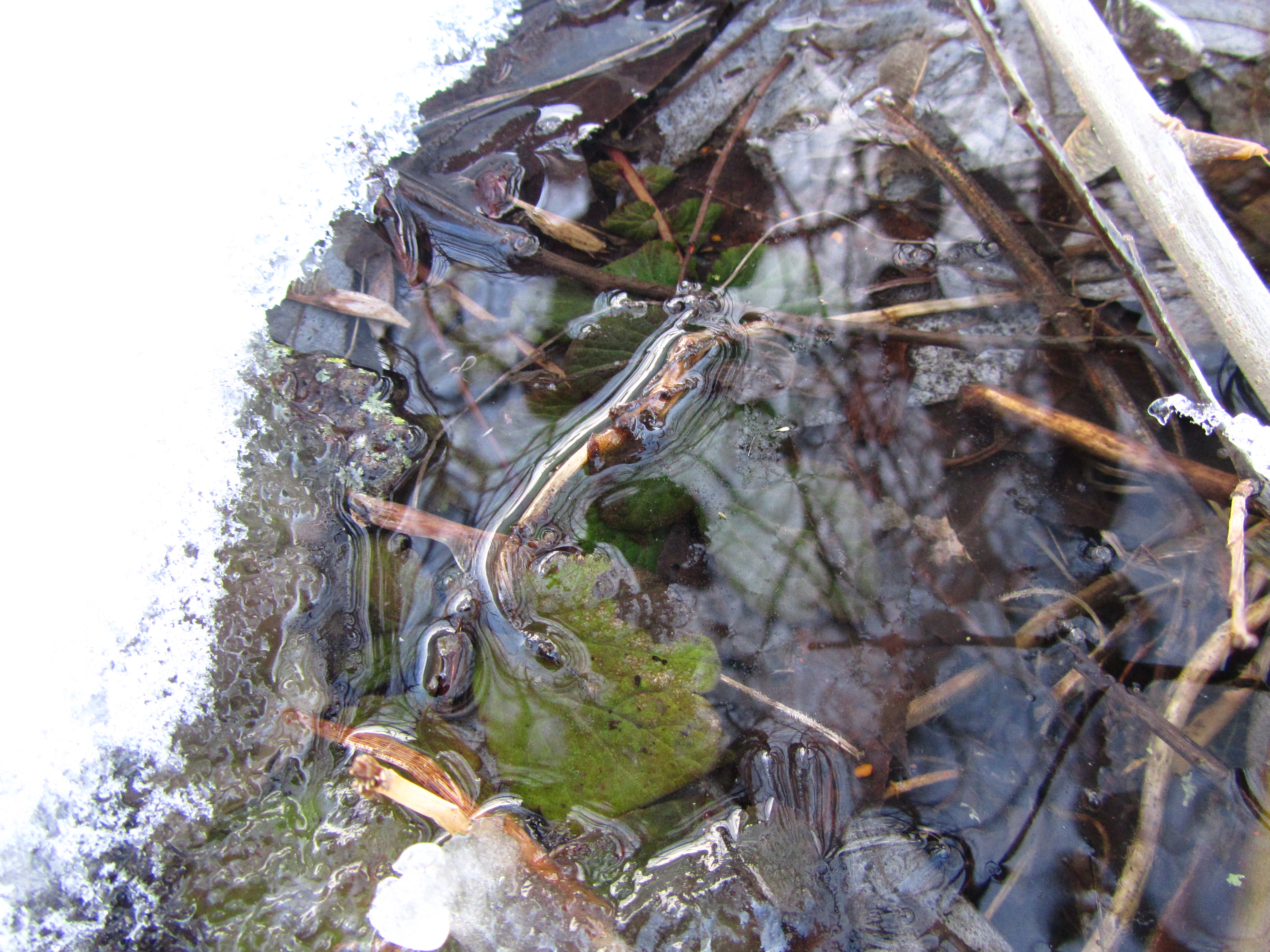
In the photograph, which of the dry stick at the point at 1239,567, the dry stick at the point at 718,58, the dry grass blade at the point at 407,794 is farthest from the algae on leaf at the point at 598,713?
the dry stick at the point at 718,58

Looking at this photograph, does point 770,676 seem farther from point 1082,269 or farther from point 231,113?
point 231,113

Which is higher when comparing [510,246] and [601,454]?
[510,246]

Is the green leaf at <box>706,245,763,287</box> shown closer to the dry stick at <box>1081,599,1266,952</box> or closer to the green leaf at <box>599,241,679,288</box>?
the green leaf at <box>599,241,679,288</box>

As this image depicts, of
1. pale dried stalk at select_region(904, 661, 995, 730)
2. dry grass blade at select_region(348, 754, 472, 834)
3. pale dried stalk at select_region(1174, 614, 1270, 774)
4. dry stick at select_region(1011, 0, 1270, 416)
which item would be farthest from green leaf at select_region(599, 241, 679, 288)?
pale dried stalk at select_region(1174, 614, 1270, 774)

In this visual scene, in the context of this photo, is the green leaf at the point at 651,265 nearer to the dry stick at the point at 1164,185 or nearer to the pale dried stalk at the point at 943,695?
the dry stick at the point at 1164,185

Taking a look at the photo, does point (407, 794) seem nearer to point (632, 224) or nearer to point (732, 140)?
point (632, 224)

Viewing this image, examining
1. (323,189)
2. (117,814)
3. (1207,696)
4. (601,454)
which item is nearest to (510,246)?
(323,189)
